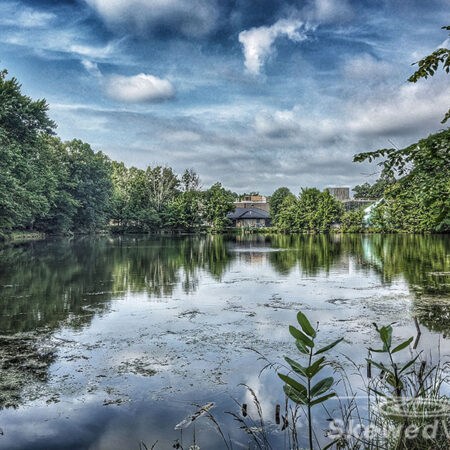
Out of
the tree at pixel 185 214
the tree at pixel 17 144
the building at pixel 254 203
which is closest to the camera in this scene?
the tree at pixel 17 144

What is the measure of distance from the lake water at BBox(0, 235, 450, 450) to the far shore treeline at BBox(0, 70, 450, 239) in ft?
5.24

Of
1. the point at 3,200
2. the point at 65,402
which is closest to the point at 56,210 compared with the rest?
the point at 3,200

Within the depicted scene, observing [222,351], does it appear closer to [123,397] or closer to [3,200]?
[123,397]

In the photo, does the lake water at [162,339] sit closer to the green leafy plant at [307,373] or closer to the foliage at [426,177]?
the foliage at [426,177]

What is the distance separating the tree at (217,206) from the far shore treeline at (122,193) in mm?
155

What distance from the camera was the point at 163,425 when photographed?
3930 mm

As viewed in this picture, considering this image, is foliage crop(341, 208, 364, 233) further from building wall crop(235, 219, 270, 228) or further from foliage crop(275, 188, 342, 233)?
building wall crop(235, 219, 270, 228)

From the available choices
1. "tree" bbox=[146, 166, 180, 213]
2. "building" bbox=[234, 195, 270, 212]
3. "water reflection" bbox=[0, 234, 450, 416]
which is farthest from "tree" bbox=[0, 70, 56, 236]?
"building" bbox=[234, 195, 270, 212]

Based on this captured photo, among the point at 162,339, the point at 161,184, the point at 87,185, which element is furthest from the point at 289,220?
the point at 162,339

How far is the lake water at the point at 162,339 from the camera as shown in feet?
13.1

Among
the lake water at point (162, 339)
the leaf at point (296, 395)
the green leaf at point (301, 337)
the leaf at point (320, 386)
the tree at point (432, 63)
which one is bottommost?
the lake water at point (162, 339)

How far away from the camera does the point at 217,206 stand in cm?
6178

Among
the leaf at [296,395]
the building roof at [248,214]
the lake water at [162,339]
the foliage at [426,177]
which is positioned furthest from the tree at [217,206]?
the leaf at [296,395]

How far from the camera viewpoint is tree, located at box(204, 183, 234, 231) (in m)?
61.8
